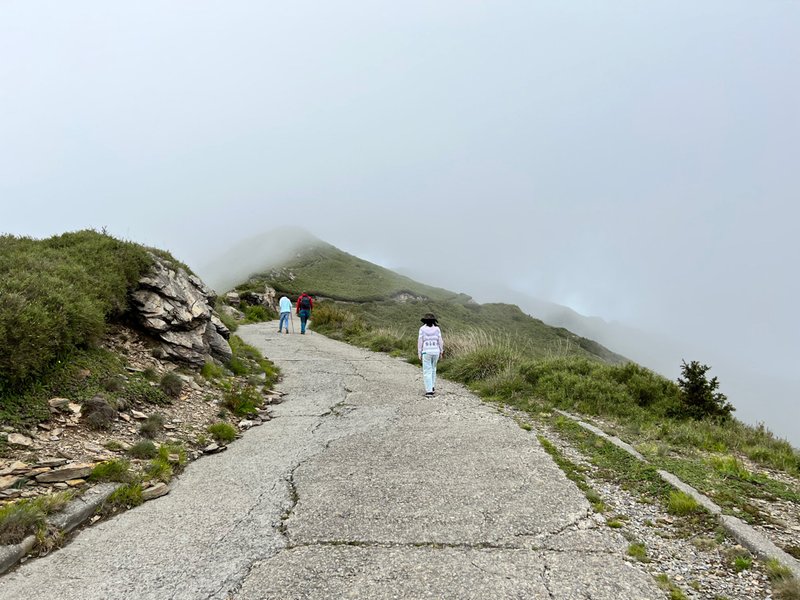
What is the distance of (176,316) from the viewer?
11016 mm

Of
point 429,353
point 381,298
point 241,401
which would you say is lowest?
point 241,401

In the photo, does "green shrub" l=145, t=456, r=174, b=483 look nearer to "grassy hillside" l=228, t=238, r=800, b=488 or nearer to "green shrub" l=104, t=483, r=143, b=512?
"green shrub" l=104, t=483, r=143, b=512

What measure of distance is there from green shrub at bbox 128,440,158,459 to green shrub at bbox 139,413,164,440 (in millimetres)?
497

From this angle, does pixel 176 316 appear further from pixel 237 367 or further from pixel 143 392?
pixel 143 392

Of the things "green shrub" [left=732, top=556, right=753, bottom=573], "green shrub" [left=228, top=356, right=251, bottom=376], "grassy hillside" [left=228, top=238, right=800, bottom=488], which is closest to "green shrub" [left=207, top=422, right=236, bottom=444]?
"green shrub" [left=228, top=356, right=251, bottom=376]

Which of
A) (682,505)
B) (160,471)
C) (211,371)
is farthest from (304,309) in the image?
(682,505)

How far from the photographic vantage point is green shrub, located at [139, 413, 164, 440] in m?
7.12

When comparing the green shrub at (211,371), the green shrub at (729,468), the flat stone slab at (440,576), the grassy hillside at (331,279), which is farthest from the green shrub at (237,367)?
the grassy hillside at (331,279)

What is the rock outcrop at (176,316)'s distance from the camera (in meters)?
10.5

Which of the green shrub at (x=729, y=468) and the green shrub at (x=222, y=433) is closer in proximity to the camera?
the green shrub at (x=729, y=468)

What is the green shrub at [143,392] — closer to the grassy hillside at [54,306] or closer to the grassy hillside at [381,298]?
the grassy hillside at [54,306]

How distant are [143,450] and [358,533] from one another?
3.69 m

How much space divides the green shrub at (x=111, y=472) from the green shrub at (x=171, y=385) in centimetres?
310

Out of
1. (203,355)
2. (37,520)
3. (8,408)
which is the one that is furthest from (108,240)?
(37,520)
